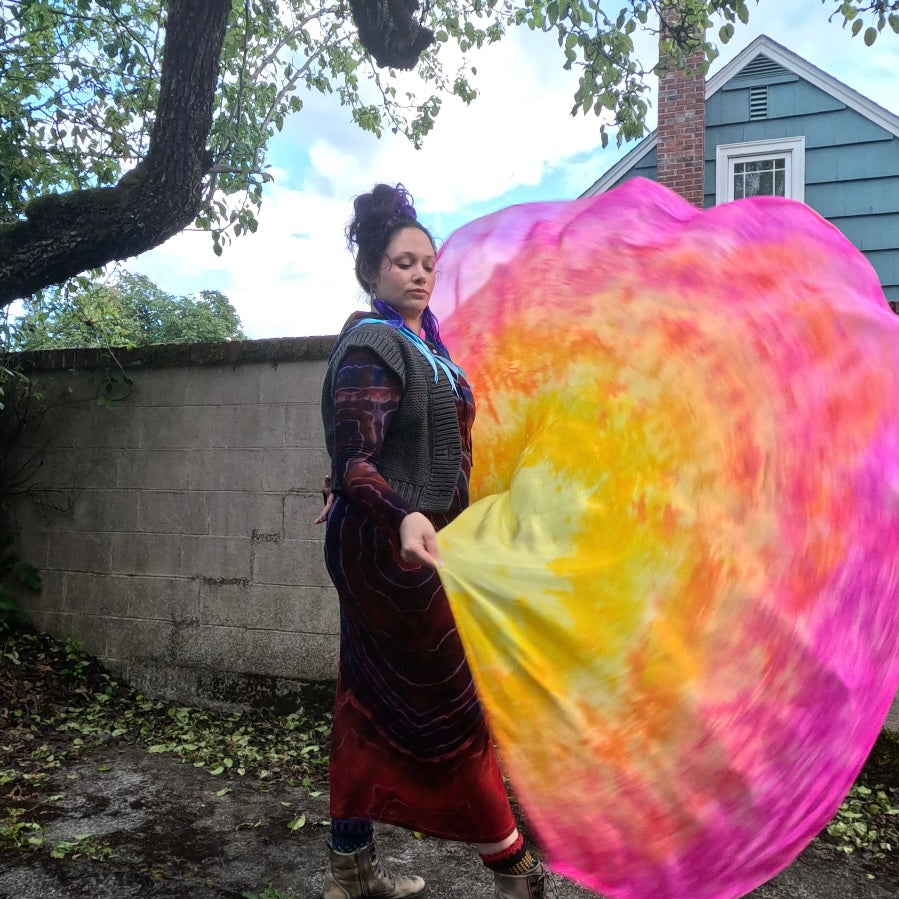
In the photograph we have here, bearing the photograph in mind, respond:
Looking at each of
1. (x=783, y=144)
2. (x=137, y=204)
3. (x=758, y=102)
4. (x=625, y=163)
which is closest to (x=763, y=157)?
(x=783, y=144)

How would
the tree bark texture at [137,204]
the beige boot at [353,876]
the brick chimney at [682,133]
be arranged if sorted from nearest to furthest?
1. the beige boot at [353,876]
2. the tree bark texture at [137,204]
3. the brick chimney at [682,133]

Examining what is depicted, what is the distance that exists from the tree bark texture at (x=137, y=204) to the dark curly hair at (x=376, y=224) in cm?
210

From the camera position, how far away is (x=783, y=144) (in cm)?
762

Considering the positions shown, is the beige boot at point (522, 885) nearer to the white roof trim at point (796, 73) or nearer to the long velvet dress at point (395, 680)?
the long velvet dress at point (395, 680)

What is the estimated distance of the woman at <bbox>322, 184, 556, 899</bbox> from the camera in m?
1.89

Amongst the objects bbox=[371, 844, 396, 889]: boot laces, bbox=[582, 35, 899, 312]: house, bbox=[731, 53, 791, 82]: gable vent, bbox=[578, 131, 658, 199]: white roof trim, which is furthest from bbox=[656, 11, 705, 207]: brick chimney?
bbox=[371, 844, 396, 889]: boot laces

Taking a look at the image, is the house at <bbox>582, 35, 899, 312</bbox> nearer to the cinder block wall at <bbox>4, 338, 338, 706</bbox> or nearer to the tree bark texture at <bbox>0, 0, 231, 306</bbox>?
the cinder block wall at <bbox>4, 338, 338, 706</bbox>

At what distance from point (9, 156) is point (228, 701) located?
123 inches

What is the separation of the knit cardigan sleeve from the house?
6.50 m

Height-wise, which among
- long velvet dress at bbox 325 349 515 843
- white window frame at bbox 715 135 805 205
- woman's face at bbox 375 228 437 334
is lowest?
long velvet dress at bbox 325 349 515 843

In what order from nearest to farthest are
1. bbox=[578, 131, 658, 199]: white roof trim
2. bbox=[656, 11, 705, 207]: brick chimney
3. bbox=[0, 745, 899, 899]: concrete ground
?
bbox=[0, 745, 899, 899]: concrete ground
bbox=[656, 11, 705, 207]: brick chimney
bbox=[578, 131, 658, 199]: white roof trim

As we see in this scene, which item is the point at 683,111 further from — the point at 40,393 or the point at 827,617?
the point at 827,617

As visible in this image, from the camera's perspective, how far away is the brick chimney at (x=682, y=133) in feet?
25.0

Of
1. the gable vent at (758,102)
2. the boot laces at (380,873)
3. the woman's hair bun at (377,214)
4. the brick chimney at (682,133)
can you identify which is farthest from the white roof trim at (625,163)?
the boot laces at (380,873)
